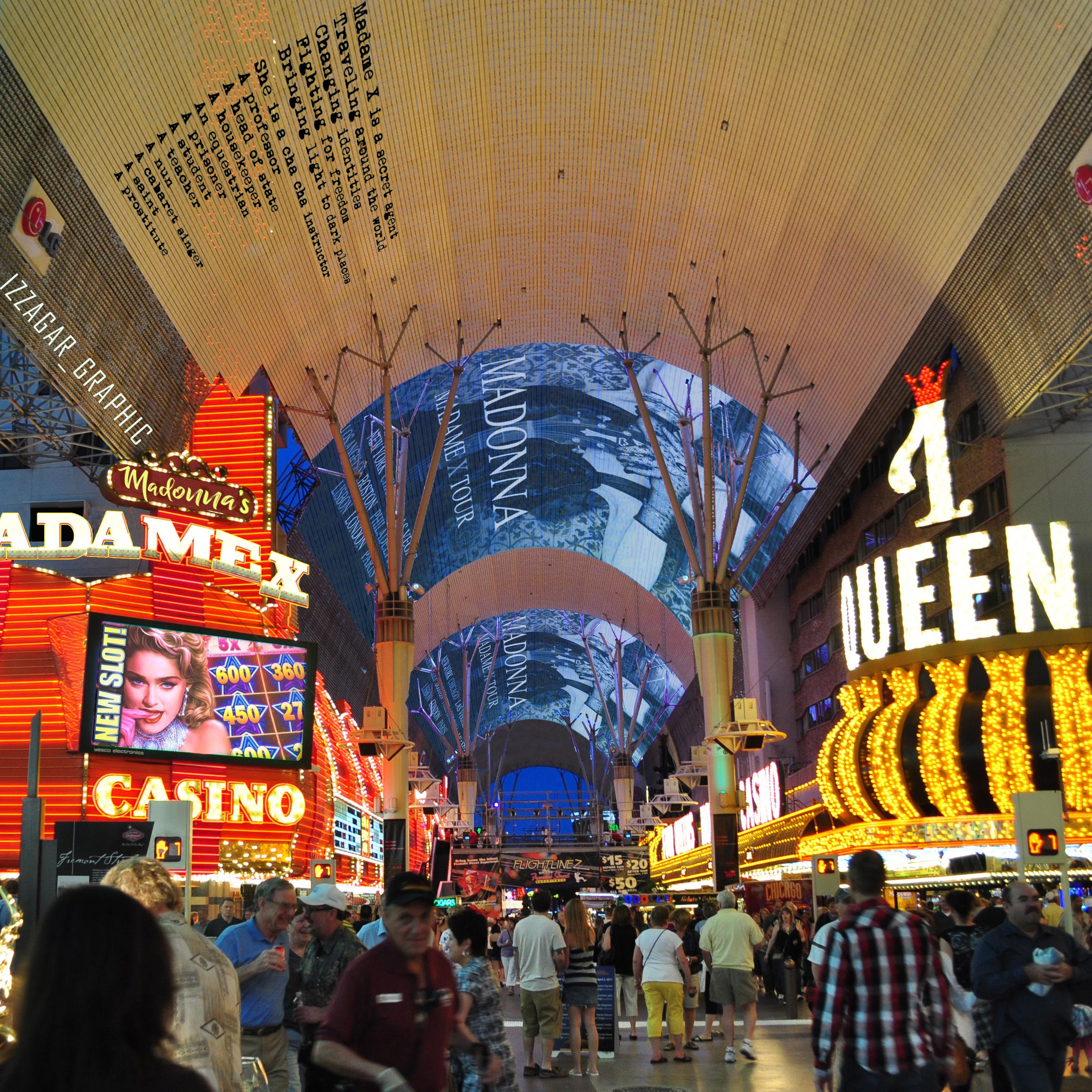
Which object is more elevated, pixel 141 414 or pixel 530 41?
pixel 530 41

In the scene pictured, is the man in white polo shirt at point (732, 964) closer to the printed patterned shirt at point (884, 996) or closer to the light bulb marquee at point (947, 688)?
the printed patterned shirt at point (884, 996)

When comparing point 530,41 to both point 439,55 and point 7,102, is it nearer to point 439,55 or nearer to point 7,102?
point 439,55

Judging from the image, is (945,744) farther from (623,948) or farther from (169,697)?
(169,697)

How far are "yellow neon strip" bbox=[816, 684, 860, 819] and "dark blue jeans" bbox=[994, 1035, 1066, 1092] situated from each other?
2171cm

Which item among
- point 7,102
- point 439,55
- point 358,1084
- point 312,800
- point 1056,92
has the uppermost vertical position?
point 439,55

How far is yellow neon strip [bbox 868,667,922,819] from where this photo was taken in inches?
1014

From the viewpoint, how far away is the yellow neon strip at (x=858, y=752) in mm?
27297

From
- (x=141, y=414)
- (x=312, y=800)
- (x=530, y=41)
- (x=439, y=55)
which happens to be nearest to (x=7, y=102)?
(x=141, y=414)

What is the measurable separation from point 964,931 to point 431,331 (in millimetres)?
29802

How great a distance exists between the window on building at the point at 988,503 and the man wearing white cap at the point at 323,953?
21.9m

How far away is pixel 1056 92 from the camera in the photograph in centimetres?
1923

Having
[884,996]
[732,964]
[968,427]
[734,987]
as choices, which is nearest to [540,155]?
[968,427]

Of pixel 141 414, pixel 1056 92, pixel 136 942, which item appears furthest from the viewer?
pixel 141 414

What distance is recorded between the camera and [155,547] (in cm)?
2239
